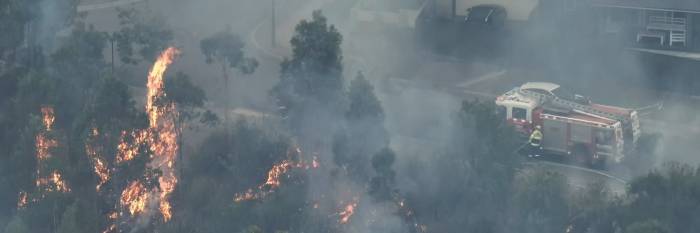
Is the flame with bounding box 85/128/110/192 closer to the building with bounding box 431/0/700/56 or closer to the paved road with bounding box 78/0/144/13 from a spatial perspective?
the building with bounding box 431/0/700/56

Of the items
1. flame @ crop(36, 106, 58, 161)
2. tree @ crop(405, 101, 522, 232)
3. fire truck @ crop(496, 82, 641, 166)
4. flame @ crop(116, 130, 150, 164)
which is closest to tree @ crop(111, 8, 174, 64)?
flame @ crop(36, 106, 58, 161)

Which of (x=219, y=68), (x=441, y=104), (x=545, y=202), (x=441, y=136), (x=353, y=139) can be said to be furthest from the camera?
(x=219, y=68)

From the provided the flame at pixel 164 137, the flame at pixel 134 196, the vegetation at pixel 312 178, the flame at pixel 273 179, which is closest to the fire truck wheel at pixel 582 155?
the vegetation at pixel 312 178

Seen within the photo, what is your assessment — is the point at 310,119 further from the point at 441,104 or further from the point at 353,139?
the point at 441,104

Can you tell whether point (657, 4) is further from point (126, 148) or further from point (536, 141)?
point (126, 148)

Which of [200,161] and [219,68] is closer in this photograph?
[200,161]

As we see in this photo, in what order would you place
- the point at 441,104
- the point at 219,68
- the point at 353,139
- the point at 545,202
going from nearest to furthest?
1. the point at 545,202
2. the point at 353,139
3. the point at 441,104
4. the point at 219,68

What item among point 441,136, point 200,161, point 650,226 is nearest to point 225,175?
point 200,161
